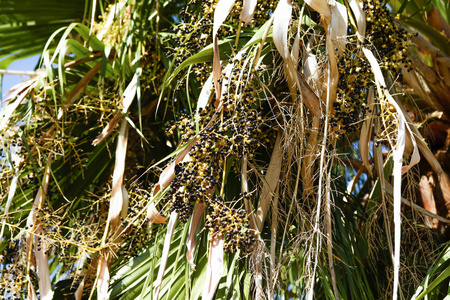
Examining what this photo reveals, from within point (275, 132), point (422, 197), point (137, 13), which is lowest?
point (422, 197)

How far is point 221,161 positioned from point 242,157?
3.0 inches

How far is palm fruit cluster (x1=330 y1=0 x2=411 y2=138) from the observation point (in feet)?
4.52

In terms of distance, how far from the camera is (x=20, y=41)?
→ 8.27 feet

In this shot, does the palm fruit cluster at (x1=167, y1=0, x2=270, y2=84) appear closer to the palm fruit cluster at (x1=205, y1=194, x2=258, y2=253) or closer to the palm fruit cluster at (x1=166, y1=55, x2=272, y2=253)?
the palm fruit cluster at (x1=166, y1=55, x2=272, y2=253)

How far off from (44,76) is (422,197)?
1.34 m

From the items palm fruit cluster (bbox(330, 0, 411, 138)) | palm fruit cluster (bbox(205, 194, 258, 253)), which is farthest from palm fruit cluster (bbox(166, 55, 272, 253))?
palm fruit cluster (bbox(330, 0, 411, 138))

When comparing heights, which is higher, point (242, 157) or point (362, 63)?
point (362, 63)

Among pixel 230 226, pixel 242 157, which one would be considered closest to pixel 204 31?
pixel 242 157

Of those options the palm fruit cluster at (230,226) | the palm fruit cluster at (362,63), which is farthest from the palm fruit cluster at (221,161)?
the palm fruit cluster at (362,63)

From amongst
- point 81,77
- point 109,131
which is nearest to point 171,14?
point 81,77

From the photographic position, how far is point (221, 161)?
1362mm

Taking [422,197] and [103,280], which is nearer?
[103,280]

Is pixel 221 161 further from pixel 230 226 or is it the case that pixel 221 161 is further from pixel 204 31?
pixel 204 31

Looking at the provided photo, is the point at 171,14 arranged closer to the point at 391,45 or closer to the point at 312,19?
the point at 312,19
